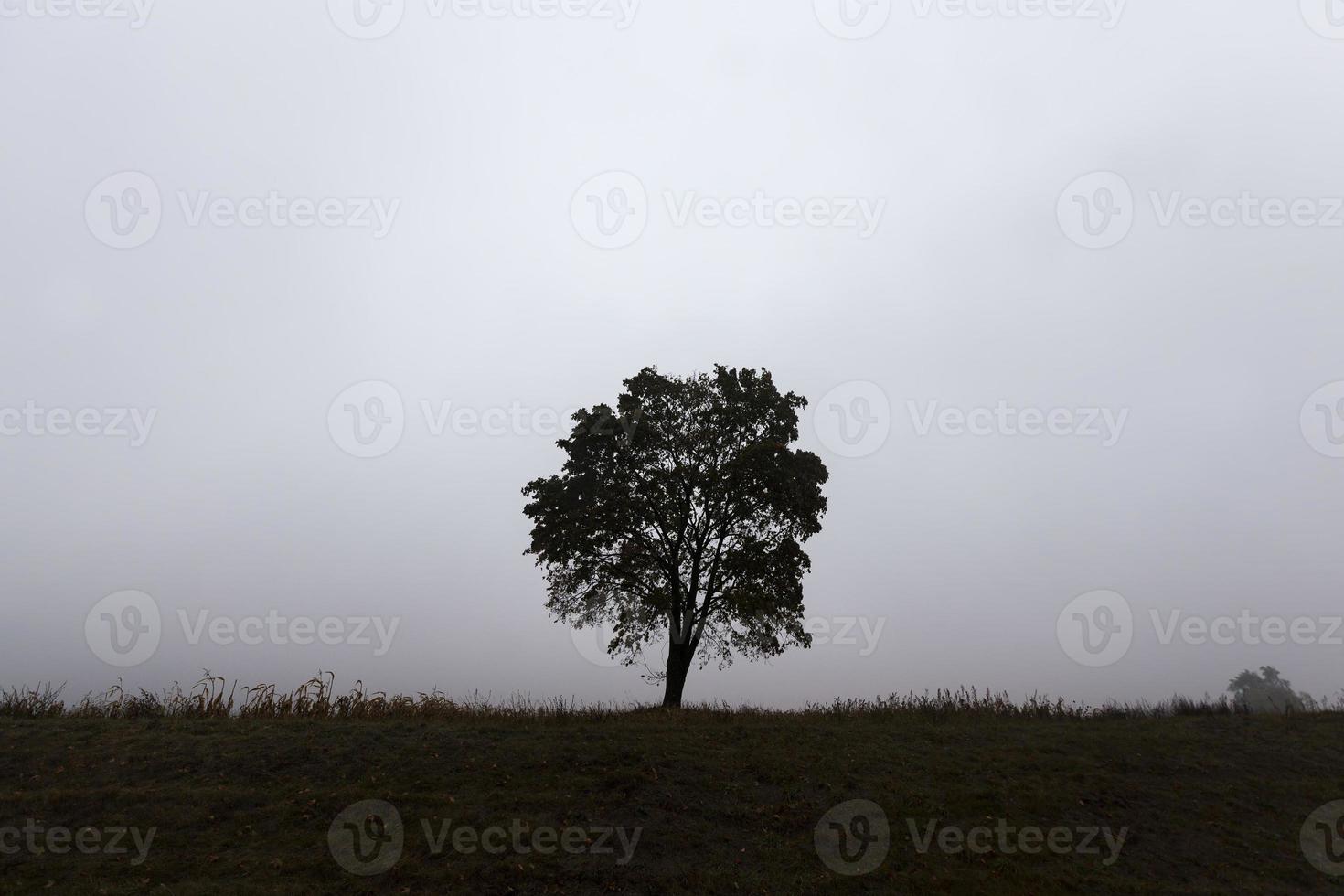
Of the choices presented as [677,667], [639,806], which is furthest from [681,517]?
[639,806]

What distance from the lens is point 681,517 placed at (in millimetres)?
24578

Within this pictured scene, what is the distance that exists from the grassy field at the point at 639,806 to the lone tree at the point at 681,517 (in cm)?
643

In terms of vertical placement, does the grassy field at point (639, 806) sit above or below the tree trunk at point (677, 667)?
below

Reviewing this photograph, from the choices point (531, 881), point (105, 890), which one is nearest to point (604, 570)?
point (531, 881)

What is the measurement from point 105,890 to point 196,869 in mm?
1126

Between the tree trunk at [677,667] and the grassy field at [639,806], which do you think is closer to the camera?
the grassy field at [639,806]

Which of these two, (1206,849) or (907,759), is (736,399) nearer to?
(907,759)

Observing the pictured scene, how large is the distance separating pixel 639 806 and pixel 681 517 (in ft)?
39.9

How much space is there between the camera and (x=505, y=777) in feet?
46.4

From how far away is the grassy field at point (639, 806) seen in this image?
11.5 metres

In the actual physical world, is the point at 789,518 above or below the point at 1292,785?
above

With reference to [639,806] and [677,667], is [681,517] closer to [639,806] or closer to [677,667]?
[677,667]

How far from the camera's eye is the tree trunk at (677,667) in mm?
23625

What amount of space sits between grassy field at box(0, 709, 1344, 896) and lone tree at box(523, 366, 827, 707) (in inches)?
253
